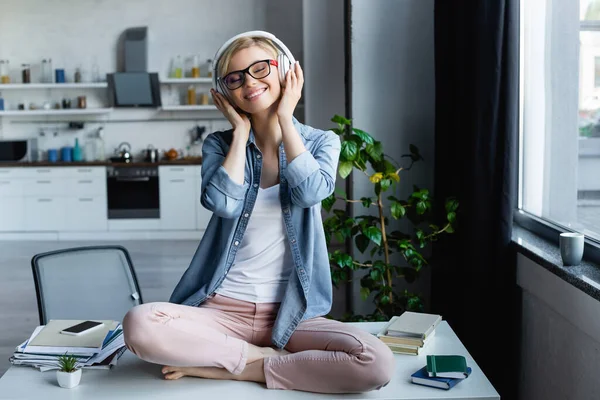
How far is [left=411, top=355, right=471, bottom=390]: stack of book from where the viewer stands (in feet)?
6.05

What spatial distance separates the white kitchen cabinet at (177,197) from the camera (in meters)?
7.86

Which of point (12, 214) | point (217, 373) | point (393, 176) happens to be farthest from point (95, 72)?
point (217, 373)

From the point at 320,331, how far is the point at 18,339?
2843 millimetres

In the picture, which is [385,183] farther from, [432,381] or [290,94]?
[432,381]

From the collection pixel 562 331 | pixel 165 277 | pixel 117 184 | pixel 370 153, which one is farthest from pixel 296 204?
pixel 117 184

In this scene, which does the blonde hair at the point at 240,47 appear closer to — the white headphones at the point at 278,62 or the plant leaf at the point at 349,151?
the white headphones at the point at 278,62

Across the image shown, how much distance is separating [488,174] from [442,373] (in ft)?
4.00

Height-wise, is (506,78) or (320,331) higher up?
(506,78)

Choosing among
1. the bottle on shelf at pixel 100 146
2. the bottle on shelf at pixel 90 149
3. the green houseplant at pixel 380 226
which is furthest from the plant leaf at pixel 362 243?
the bottle on shelf at pixel 90 149

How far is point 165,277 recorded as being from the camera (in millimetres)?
5957

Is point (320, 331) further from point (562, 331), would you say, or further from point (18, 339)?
point (18, 339)

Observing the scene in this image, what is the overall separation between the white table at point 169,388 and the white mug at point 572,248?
60 centimetres

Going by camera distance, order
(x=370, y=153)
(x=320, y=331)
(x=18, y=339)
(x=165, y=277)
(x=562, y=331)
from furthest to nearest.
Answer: (x=165, y=277) < (x=18, y=339) < (x=370, y=153) < (x=562, y=331) < (x=320, y=331)

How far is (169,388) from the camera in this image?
6.09 feet
